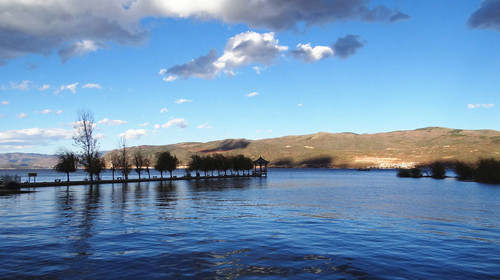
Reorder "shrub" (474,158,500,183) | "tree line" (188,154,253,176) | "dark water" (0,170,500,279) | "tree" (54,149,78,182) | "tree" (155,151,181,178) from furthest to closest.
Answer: "tree line" (188,154,253,176)
"tree" (155,151,181,178)
"shrub" (474,158,500,183)
"tree" (54,149,78,182)
"dark water" (0,170,500,279)

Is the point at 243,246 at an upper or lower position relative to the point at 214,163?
lower

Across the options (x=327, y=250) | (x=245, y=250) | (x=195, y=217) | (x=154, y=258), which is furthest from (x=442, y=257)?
(x=195, y=217)

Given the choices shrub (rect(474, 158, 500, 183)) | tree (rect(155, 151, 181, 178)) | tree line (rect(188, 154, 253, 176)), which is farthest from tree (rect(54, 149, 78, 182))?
shrub (rect(474, 158, 500, 183))

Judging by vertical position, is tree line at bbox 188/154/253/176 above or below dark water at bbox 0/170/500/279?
above

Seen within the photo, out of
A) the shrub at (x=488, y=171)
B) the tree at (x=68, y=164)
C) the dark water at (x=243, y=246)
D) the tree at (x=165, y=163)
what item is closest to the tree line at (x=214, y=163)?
the tree at (x=165, y=163)

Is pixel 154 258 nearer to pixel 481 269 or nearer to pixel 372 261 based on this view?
pixel 372 261

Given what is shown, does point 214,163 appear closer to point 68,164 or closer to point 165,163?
point 165,163

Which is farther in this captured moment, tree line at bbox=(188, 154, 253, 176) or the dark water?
tree line at bbox=(188, 154, 253, 176)

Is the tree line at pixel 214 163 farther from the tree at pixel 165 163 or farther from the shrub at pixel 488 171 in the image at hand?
the shrub at pixel 488 171

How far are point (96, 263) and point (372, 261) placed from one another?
450 inches

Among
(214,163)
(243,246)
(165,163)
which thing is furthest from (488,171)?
(243,246)

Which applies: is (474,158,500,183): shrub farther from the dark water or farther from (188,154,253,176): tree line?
(188,154,253,176): tree line

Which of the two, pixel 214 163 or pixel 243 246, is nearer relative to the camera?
pixel 243 246

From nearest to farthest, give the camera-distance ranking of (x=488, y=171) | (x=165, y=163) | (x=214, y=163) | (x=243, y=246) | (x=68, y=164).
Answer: (x=243, y=246) < (x=68, y=164) < (x=488, y=171) < (x=165, y=163) < (x=214, y=163)
